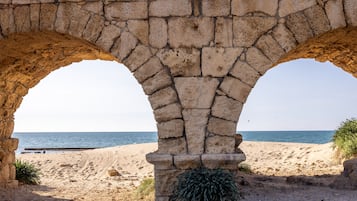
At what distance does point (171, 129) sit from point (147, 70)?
81 cm

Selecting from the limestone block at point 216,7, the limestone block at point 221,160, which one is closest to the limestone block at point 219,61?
the limestone block at point 216,7

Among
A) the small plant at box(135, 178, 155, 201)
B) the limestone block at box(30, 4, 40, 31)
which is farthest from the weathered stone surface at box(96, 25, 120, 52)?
the small plant at box(135, 178, 155, 201)

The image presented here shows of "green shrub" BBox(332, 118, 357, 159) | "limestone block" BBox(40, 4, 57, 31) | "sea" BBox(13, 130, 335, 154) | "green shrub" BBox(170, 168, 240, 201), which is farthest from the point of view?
"sea" BBox(13, 130, 335, 154)

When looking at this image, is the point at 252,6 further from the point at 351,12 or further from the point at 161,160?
the point at 161,160

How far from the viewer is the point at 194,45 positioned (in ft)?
18.7

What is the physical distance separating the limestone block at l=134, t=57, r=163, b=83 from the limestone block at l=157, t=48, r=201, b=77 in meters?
0.10

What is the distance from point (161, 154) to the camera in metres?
5.60

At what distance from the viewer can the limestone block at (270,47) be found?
5.62 meters

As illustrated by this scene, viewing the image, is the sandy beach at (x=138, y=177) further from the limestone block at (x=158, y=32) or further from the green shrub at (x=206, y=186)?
the limestone block at (x=158, y=32)

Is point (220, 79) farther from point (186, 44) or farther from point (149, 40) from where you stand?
point (149, 40)

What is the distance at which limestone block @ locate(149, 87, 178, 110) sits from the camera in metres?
5.66

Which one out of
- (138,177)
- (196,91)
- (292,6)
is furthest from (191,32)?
(138,177)

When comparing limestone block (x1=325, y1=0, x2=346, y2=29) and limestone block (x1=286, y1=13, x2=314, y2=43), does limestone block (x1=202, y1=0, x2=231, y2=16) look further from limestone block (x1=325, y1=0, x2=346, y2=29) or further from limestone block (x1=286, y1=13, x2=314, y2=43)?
limestone block (x1=325, y1=0, x2=346, y2=29)

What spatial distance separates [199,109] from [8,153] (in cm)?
471
